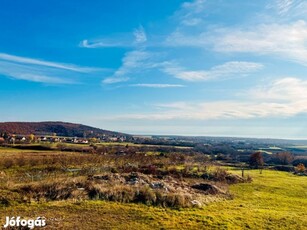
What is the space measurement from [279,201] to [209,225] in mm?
18244

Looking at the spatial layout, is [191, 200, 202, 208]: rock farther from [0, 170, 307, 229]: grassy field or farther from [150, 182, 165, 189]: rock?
[150, 182, 165, 189]: rock

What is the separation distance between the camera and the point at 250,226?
22484mm

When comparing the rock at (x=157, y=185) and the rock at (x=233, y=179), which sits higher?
the rock at (x=157, y=185)

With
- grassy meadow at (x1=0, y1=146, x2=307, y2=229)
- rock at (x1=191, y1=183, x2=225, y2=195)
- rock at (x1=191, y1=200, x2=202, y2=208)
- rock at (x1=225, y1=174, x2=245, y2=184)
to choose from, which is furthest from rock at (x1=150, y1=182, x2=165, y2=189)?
rock at (x1=225, y1=174, x2=245, y2=184)

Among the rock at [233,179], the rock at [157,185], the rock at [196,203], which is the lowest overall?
the rock at [233,179]

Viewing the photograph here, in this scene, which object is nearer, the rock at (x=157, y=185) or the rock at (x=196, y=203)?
the rock at (x=196, y=203)

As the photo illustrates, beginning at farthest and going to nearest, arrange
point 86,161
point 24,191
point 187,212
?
point 86,161 < point 24,191 < point 187,212

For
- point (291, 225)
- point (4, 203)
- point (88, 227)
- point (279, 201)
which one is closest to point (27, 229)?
point (88, 227)

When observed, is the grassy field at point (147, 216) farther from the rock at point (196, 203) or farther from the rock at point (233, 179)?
the rock at point (233, 179)

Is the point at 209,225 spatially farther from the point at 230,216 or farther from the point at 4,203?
the point at 4,203

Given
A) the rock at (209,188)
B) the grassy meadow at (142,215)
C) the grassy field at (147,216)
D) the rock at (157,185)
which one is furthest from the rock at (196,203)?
the rock at (209,188)

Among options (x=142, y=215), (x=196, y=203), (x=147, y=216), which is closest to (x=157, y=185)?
(x=196, y=203)

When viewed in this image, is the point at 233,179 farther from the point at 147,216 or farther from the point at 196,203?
the point at 147,216

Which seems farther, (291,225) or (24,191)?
(24,191)
